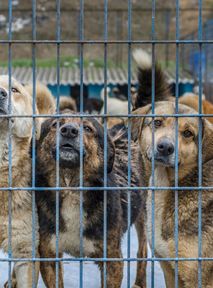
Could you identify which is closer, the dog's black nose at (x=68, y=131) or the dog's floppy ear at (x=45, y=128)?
the dog's black nose at (x=68, y=131)

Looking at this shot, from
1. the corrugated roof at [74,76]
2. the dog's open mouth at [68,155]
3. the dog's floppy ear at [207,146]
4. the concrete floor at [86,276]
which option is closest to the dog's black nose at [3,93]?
the dog's open mouth at [68,155]

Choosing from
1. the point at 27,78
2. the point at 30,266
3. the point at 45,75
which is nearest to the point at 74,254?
the point at 30,266

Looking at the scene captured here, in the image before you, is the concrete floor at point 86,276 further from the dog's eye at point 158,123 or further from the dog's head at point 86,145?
the dog's eye at point 158,123

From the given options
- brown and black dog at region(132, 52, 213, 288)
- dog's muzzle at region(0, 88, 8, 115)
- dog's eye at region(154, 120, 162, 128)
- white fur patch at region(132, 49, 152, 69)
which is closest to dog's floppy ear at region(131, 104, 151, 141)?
brown and black dog at region(132, 52, 213, 288)

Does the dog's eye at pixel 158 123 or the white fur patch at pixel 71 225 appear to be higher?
the dog's eye at pixel 158 123

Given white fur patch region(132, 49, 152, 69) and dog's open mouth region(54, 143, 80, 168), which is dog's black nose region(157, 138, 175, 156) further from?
white fur patch region(132, 49, 152, 69)

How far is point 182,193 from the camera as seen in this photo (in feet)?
16.0

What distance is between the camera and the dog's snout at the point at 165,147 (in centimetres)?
466

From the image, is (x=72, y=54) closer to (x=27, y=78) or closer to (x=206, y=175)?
(x=27, y=78)

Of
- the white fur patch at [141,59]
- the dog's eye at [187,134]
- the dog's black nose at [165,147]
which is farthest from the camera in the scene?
the white fur patch at [141,59]

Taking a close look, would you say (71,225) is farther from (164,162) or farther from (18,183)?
(164,162)

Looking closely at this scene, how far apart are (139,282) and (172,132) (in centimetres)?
192

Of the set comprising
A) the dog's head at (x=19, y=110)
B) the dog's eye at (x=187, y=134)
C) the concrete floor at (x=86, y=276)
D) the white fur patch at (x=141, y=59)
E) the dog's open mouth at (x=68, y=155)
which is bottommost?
the concrete floor at (x=86, y=276)

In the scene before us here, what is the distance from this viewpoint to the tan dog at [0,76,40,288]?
5242mm
